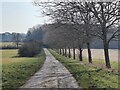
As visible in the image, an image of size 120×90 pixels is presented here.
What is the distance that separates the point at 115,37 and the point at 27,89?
53.6 feet

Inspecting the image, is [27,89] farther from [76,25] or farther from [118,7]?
[76,25]

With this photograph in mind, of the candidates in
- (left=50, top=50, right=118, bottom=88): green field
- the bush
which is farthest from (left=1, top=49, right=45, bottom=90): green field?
the bush

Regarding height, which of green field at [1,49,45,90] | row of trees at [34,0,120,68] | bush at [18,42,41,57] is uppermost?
row of trees at [34,0,120,68]

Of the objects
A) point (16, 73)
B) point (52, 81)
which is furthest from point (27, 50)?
point (52, 81)

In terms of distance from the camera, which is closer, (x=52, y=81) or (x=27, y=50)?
(x=52, y=81)

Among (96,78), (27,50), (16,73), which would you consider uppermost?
(27,50)

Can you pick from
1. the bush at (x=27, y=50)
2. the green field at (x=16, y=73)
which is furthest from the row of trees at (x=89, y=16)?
the bush at (x=27, y=50)

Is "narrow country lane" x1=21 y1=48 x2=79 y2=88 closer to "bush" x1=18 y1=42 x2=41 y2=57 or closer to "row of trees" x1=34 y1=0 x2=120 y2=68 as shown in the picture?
"row of trees" x1=34 y1=0 x2=120 y2=68

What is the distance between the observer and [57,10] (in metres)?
23.4

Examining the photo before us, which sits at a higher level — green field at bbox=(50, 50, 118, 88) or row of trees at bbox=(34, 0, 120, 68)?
row of trees at bbox=(34, 0, 120, 68)

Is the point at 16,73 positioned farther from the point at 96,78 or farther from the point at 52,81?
the point at 96,78

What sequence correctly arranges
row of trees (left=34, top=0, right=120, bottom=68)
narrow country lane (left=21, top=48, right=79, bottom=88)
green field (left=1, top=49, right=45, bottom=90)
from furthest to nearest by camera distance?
row of trees (left=34, top=0, right=120, bottom=68)
green field (left=1, top=49, right=45, bottom=90)
narrow country lane (left=21, top=48, right=79, bottom=88)

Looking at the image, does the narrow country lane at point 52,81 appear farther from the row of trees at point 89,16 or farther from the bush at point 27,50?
the bush at point 27,50

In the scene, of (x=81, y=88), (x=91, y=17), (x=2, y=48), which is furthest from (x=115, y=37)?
(x=2, y=48)
